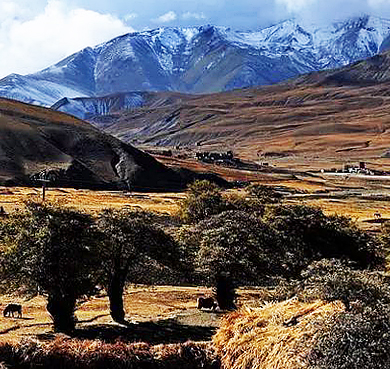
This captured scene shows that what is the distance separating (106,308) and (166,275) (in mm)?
14180

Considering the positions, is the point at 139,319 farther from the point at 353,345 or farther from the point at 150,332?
the point at 353,345

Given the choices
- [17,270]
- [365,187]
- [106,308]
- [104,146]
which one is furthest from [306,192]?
[17,270]

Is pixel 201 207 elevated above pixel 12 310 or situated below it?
above

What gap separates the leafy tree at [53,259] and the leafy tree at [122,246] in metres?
2.04

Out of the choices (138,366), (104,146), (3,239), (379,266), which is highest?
(104,146)

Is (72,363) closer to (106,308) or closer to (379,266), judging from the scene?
(106,308)

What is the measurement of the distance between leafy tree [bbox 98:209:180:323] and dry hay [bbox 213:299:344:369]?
1645 centimetres

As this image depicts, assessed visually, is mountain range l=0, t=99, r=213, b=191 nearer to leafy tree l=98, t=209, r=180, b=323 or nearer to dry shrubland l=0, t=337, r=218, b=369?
leafy tree l=98, t=209, r=180, b=323

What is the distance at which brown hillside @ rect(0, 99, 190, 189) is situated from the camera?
14412 cm

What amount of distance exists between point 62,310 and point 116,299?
4.48 metres

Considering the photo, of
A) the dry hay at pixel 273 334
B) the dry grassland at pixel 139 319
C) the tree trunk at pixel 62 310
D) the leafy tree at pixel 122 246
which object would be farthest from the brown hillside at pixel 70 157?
the dry hay at pixel 273 334

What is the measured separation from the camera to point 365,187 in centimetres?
16775

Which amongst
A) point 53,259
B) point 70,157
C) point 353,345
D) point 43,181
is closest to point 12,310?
point 53,259

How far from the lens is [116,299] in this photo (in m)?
34.6
